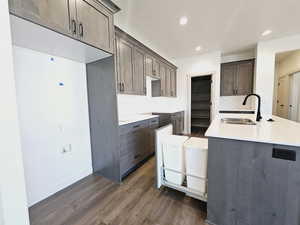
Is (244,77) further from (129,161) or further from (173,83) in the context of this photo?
(129,161)

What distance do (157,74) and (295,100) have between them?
4.62 metres

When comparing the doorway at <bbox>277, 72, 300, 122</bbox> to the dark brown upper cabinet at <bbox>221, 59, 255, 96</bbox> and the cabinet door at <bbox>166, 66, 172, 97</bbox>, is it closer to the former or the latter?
the dark brown upper cabinet at <bbox>221, 59, 255, 96</bbox>

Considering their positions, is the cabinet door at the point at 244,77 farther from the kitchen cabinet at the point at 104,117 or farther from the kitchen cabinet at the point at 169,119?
the kitchen cabinet at the point at 104,117

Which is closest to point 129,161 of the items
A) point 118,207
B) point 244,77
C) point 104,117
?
point 118,207

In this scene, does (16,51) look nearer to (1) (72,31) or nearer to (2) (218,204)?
(1) (72,31)

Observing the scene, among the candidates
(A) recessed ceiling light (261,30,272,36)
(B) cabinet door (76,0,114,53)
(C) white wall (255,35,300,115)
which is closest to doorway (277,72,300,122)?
(C) white wall (255,35,300,115)

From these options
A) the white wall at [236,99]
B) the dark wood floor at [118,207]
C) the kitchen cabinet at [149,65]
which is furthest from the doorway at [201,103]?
the dark wood floor at [118,207]

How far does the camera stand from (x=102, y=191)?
1.81 meters

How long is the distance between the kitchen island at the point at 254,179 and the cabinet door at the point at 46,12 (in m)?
1.73

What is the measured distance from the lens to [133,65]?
245cm

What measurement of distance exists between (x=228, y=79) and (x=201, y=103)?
1.51 m

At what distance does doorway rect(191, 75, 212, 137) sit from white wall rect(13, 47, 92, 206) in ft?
15.1

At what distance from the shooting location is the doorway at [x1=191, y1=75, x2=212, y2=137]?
5.56 metres

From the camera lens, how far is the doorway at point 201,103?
556 cm
